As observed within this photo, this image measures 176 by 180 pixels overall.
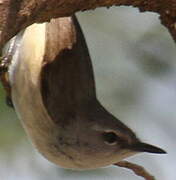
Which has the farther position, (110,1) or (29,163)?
(29,163)

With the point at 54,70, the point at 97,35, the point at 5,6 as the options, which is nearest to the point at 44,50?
the point at 54,70

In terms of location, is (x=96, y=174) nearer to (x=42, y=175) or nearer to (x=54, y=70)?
(x=42, y=175)

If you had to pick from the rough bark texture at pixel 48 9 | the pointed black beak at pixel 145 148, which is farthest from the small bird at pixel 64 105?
the rough bark texture at pixel 48 9

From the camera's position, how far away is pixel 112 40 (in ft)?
15.0

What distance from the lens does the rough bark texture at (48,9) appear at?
7.04 ft

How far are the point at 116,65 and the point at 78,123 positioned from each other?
85cm

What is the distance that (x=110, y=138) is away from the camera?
3799mm

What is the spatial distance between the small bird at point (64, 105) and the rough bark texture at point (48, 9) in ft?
3.23

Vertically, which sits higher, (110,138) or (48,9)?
(48,9)

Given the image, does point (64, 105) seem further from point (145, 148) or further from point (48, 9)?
point (48, 9)

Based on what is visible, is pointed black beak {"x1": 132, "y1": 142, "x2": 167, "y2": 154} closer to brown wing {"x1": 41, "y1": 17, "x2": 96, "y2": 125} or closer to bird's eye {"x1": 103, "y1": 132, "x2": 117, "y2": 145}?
bird's eye {"x1": 103, "y1": 132, "x2": 117, "y2": 145}

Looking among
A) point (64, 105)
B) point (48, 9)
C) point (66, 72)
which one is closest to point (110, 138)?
point (64, 105)

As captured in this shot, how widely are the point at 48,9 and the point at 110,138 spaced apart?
1.49m

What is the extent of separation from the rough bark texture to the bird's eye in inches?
40.4
